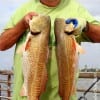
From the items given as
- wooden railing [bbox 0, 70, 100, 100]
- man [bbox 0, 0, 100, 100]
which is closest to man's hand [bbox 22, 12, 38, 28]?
man [bbox 0, 0, 100, 100]

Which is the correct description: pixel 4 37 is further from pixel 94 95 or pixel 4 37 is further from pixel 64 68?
pixel 94 95

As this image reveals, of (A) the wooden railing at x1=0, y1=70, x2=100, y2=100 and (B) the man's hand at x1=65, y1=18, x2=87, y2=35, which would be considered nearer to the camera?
(B) the man's hand at x1=65, y1=18, x2=87, y2=35

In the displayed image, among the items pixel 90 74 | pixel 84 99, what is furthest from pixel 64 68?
pixel 90 74

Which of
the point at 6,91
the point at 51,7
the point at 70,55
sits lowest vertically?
the point at 6,91

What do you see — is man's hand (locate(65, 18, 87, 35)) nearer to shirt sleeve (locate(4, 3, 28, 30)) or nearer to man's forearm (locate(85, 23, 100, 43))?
man's forearm (locate(85, 23, 100, 43))

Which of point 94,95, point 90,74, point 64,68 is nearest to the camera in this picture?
point 64,68

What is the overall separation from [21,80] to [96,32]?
1.88 feet

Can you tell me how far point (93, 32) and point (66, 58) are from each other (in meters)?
0.36

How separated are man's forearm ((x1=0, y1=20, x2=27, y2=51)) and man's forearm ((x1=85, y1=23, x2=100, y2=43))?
409mm

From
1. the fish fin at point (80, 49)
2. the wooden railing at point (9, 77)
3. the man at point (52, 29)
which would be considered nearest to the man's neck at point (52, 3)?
the man at point (52, 29)

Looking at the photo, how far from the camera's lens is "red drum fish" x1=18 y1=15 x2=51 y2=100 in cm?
249

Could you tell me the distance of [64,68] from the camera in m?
2.49

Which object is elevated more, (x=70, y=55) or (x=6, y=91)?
(x=70, y=55)

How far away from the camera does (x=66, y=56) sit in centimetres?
249
